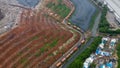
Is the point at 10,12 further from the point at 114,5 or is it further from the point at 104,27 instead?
the point at 114,5

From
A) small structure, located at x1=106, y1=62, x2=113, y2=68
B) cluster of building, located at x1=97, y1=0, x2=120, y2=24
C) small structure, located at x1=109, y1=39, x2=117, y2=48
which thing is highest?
cluster of building, located at x1=97, y1=0, x2=120, y2=24

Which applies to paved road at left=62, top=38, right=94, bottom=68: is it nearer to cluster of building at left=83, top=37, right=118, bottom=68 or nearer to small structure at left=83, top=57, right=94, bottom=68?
cluster of building at left=83, top=37, right=118, bottom=68

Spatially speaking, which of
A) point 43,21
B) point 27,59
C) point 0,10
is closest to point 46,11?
point 43,21

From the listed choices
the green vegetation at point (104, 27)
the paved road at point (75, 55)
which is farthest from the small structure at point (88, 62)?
the green vegetation at point (104, 27)

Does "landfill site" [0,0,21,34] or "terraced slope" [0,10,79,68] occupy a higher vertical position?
"landfill site" [0,0,21,34]

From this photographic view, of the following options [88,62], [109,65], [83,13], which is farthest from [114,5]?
[88,62]

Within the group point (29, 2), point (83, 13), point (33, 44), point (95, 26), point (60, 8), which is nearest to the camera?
point (33, 44)

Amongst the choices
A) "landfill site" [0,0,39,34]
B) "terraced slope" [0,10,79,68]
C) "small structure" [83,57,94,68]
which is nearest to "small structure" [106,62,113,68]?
"small structure" [83,57,94,68]
